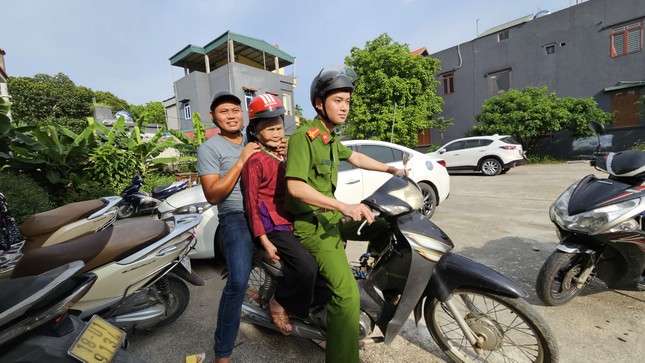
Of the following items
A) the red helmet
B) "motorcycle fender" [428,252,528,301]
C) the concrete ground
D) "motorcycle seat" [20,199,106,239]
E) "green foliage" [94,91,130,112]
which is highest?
"green foliage" [94,91,130,112]

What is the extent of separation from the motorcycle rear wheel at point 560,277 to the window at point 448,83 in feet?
62.3

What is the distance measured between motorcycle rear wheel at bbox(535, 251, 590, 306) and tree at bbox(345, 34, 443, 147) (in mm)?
13509

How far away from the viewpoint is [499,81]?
677 inches

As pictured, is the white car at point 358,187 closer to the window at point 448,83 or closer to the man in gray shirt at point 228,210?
the man in gray shirt at point 228,210

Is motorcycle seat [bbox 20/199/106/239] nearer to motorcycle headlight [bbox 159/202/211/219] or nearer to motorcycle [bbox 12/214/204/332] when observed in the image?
motorcycle [bbox 12/214/204/332]

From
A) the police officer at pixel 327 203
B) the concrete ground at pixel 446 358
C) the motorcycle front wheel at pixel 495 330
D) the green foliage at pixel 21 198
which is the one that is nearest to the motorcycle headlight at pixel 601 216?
the concrete ground at pixel 446 358

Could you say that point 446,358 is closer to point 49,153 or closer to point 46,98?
point 49,153

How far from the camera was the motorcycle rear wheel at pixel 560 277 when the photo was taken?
216 cm

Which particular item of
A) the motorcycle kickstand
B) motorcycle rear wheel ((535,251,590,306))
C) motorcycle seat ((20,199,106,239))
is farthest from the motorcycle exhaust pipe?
motorcycle rear wheel ((535,251,590,306))

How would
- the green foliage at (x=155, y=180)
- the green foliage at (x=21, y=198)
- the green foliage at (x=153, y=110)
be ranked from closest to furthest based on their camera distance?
1. the green foliage at (x=21, y=198)
2. the green foliage at (x=155, y=180)
3. the green foliage at (x=153, y=110)

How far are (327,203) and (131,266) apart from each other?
4.29 feet

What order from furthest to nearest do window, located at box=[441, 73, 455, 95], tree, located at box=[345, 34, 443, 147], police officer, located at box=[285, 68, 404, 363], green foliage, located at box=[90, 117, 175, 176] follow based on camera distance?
window, located at box=[441, 73, 455, 95]
tree, located at box=[345, 34, 443, 147]
green foliage, located at box=[90, 117, 175, 176]
police officer, located at box=[285, 68, 404, 363]

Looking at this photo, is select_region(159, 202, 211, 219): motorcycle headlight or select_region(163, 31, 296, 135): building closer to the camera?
select_region(159, 202, 211, 219): motorcycle headlight

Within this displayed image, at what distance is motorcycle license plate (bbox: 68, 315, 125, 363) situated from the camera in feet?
3.35
